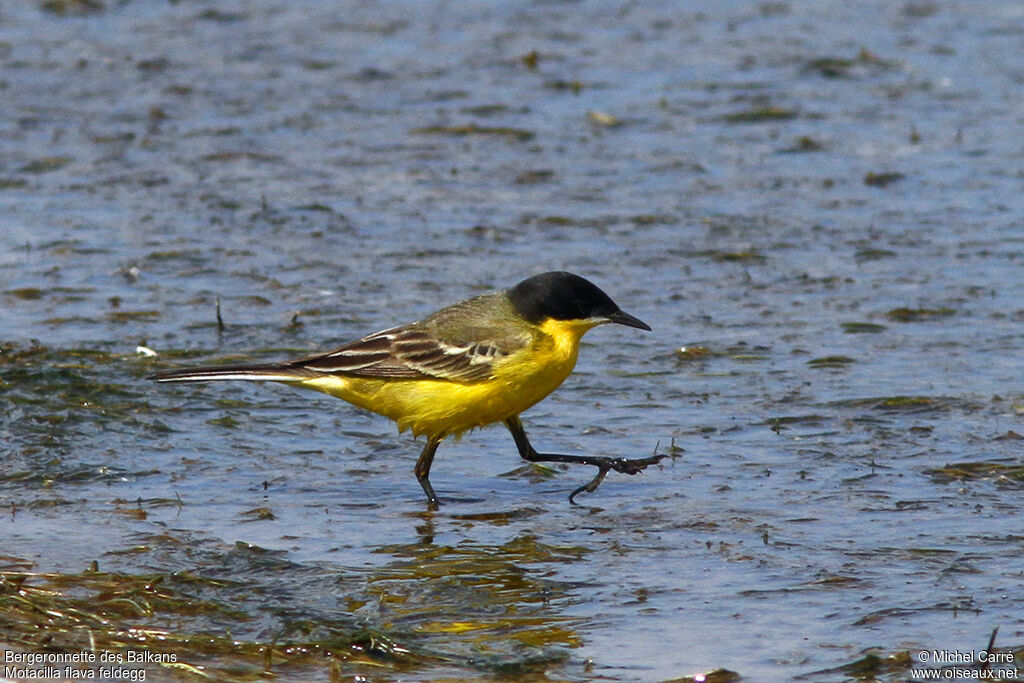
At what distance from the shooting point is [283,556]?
7539mm

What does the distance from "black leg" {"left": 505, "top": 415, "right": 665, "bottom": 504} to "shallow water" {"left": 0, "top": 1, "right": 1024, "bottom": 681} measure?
0.39ft

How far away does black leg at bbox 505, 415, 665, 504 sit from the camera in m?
8.59

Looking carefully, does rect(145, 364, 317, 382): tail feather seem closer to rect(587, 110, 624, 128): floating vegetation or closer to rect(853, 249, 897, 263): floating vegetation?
rect(853, 249, 897, 263): floating vegetation

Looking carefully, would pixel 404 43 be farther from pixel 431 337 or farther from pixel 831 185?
pixel 431 337

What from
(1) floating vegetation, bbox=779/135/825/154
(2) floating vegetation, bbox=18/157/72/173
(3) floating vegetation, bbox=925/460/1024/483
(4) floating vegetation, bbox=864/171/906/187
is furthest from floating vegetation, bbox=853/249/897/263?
(2) floating vegetation, bbox=18/157/72/173

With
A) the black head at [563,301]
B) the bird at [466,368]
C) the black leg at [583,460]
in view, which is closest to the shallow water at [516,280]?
the black leg at [583,460]

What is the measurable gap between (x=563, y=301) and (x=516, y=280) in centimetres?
335

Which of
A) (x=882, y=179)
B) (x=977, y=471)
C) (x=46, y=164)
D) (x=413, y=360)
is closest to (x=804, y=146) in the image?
(x=882, y=179)

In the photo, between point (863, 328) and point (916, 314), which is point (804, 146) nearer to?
point (916, 314)

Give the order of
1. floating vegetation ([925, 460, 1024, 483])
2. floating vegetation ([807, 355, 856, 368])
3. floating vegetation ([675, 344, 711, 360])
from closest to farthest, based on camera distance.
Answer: floating vegetation ([925, 460, 1024, 483]) → floating vegetation ([807, 355, 856, 368]) → floating vegetation ([675, 344, 711, 360])

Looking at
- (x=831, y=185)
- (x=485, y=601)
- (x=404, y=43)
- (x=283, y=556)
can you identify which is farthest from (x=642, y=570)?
(x=404, y=43)

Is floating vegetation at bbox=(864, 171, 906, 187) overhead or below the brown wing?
below

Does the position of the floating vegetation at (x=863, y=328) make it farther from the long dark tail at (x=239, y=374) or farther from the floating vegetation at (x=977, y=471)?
the long dark tail at (x=239, y=374)

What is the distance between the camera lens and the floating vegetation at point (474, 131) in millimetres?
15570
